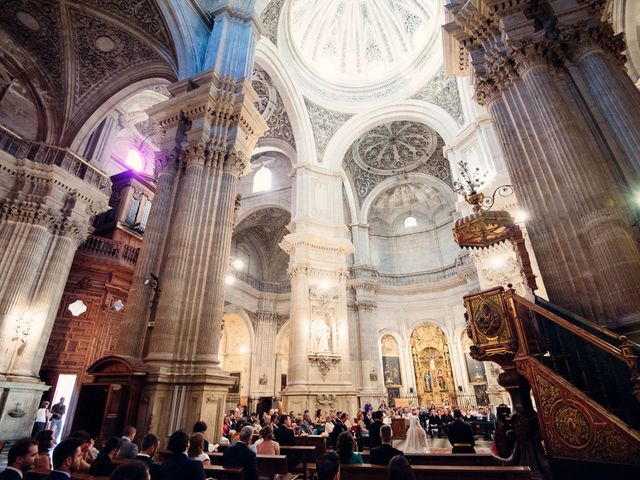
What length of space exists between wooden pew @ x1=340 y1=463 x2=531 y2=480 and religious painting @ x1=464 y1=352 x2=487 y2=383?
1600 centimetres

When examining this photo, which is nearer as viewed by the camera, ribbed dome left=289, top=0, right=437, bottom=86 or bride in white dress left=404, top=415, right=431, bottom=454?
bride in white dress left=404, top=415, right=431, bottom=454

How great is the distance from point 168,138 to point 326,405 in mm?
9419

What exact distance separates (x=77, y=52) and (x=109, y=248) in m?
6.45

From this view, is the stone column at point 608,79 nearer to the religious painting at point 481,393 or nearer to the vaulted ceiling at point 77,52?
the vaulted ceiling at point 77,52

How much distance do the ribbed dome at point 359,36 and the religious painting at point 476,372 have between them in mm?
15750

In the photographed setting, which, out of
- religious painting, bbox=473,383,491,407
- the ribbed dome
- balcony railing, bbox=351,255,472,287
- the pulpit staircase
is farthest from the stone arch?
religious painting, bbox=473,383,491,407

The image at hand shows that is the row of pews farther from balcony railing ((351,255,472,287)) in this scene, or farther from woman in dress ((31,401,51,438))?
balcony railing ((351,255,472,287))

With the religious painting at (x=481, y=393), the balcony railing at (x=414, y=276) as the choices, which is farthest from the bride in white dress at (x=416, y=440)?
the religious painting at (x=481, y=393)

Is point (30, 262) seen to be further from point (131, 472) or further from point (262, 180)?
point (262, 180)

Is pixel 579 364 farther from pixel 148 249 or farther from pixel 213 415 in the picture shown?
pixel 148 249

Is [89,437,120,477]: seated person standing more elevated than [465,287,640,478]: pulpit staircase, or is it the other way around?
[465,287,640,478]: pulpit staircase

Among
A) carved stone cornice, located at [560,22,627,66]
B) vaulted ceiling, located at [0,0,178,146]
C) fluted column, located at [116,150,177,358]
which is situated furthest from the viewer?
vaulted ceiling, located at [0,0,178,146]

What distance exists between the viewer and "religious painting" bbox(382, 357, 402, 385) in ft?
60.6

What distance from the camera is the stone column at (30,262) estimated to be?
8523 millimetres
